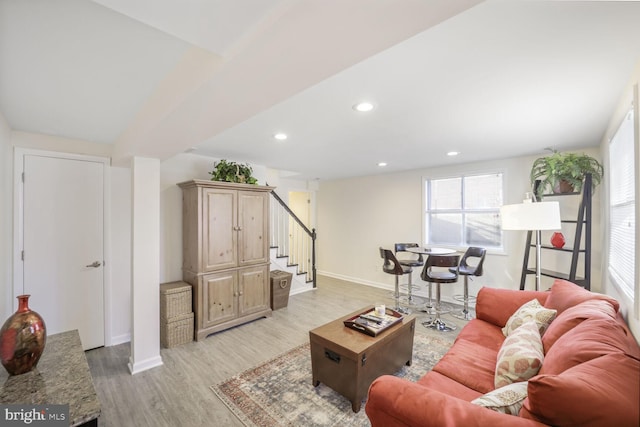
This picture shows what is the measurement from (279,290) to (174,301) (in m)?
1.54

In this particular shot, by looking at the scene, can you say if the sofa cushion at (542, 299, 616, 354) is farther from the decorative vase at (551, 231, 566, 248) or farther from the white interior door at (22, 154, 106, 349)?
the white interior door at (22, 154, 106, 349)

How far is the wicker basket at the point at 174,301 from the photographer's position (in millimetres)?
3000

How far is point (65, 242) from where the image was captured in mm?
2766

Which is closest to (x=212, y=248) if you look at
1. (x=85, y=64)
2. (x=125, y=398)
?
(x=125, y=398)

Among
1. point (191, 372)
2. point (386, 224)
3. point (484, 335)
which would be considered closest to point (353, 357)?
point (484, 335)

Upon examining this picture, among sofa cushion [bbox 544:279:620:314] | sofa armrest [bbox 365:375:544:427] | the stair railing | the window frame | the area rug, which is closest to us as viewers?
sofa armrest [bbox 365:375:544:427]

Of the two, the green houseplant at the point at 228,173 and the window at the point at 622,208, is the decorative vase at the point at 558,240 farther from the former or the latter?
the green houseplant at the point at 228,173

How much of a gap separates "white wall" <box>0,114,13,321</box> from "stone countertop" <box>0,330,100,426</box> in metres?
1.19

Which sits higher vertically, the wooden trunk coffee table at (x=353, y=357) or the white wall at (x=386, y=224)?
the white wall at (x=386, y=224)

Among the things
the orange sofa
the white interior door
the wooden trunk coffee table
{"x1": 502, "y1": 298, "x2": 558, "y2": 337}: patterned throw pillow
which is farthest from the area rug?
the white interior door

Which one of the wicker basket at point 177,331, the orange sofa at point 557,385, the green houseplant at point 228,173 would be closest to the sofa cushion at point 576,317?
the orange sofa at point 557,385

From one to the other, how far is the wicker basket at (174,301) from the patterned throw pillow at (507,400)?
3.03m

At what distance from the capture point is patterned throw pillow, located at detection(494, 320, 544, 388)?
1361 millimetres

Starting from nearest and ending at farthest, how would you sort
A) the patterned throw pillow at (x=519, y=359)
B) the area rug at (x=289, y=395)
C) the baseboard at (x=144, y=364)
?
the patterned throw pillow at (x=519, y=359)
the area rug at (x=289, y=395)
the baseboard at (x=144, y=364)
